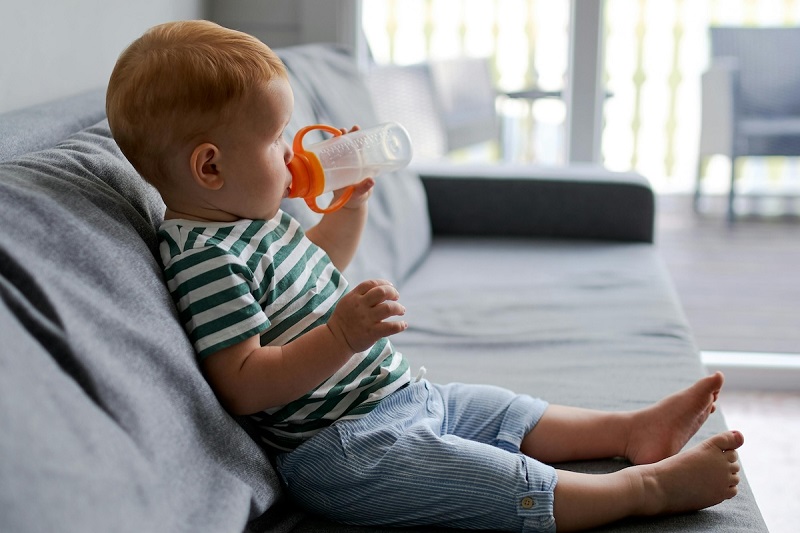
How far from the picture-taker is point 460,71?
3033 mm

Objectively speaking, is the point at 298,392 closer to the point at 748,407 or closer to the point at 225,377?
the point at 225,377

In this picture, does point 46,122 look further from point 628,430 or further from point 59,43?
point 628,430

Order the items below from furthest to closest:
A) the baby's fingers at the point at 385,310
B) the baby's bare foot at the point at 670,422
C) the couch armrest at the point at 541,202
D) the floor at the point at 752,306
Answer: the couch armrest at the point at 541,202
the floor at the point at 752,306
the baby's bare foot at the point at 670,422
the baby's fingers at the point at 385,310

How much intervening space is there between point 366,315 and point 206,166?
0.26 metres

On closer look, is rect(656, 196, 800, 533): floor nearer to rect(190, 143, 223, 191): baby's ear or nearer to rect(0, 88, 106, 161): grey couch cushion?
rect(190, 143, 223, 191): baby's ear

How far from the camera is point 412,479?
1086mm

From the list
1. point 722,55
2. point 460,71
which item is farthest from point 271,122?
point 722,55

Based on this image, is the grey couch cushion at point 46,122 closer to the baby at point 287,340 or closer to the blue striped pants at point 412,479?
the baby at point 287,340

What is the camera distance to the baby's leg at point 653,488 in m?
1.11

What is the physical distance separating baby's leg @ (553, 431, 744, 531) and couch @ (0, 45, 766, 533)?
2 cm

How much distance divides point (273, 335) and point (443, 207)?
4.53 ft

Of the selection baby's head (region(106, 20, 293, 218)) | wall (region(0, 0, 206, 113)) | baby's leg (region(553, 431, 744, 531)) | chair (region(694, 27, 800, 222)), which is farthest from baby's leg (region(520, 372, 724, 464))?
chair (region(694, 27, 800, 222))

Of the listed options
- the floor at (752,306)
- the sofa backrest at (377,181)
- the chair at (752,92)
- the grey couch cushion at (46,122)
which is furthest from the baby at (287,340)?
the chair at (752,92)

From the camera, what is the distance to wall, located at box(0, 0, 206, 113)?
1.44 m
